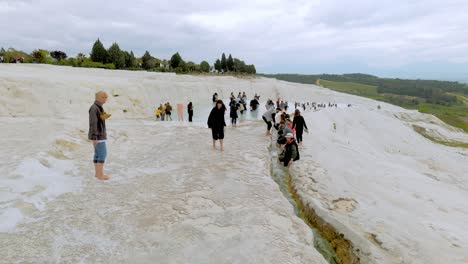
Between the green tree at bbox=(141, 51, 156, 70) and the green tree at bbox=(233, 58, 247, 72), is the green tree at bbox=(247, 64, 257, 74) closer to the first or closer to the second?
the green tree at bbox=(233, 58, 247, 72)

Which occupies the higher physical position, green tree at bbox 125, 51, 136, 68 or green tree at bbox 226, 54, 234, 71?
green tree at bbox 226, 54, 234, 71

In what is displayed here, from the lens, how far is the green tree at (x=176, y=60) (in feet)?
237

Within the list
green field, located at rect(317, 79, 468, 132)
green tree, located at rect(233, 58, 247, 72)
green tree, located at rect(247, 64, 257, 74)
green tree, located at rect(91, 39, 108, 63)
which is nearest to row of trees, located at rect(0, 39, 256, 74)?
green tree, located at rect(91, 39, 108, 63)

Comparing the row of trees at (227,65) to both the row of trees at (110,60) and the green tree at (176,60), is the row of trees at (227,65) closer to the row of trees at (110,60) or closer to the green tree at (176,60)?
the row of trees at (110,60)

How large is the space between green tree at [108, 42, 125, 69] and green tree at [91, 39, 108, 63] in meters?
1.03

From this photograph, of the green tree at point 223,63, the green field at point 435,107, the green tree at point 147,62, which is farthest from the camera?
the green tree at point 223,63

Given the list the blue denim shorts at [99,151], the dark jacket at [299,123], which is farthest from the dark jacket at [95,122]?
the dark jacket at [299,123]

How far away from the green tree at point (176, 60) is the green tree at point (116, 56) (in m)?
15.2

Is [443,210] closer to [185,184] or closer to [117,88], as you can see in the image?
[185,184]

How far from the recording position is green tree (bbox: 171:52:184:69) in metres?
72.2

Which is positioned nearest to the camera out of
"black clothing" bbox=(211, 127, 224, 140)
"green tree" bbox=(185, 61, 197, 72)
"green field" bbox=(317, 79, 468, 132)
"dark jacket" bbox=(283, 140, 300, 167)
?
"dark jacket" bbox=(283, 140, 300, 167)

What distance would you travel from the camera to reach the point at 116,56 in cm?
5853

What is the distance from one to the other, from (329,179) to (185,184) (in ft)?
13.9

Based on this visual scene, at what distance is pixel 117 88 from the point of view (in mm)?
24594
